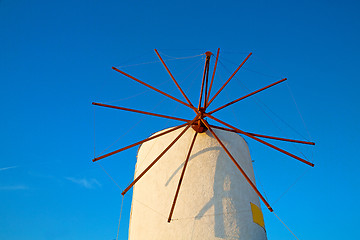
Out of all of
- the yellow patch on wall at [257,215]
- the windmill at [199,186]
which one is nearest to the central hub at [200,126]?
the windmill at [199,186]

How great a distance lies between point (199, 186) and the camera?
9.07 meters

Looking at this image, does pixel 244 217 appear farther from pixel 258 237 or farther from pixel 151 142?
pixel 151 142

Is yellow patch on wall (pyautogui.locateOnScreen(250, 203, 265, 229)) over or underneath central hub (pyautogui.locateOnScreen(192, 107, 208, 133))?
underneath

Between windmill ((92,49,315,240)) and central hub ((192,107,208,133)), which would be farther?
central hub ((192,107,208,133))

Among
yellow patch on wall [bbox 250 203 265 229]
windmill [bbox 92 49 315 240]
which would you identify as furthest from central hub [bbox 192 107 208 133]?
yellow patch on wall [bbox 250 203 265 229]

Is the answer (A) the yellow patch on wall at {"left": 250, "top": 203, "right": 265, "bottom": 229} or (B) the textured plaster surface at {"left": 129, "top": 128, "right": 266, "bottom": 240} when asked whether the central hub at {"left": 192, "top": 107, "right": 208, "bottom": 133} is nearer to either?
(B) the textured plaster surface at {"left": 129, "top": 128, "right": 266, "bottom": 240}

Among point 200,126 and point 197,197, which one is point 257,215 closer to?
point 197,197

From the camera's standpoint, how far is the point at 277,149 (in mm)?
9000

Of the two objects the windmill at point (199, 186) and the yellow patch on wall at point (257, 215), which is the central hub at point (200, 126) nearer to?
the windmill at point (199, 186)

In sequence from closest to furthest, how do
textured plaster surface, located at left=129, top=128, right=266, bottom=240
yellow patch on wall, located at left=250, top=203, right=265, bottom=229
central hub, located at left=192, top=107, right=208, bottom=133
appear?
1. textured plaster surface, located at left=129, top=128, right=266, bottom=240
2. yellow patch on wall, located at left=250, top=203, right=265, bottom=229
3. central hub, located at left=192, top=107, right=208, bottom=133

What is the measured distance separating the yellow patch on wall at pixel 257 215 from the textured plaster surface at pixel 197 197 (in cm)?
17

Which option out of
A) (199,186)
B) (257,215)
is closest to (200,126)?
(199,186)

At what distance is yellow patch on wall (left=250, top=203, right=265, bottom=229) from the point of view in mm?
9266

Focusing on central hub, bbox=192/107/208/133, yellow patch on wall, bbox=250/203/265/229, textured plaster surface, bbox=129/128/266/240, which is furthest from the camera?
central hub, bbox=192/107/208/133
